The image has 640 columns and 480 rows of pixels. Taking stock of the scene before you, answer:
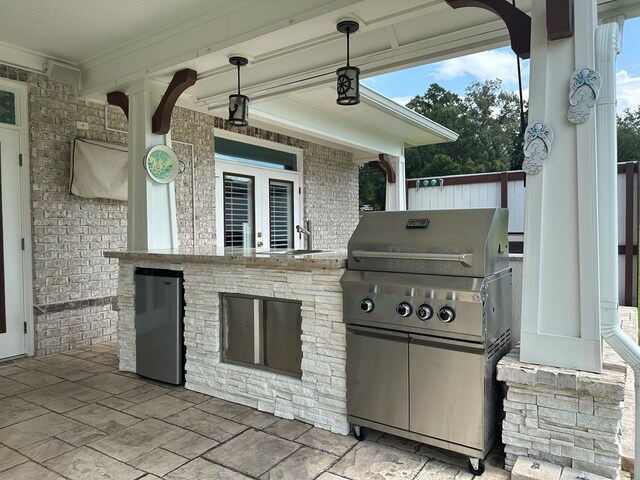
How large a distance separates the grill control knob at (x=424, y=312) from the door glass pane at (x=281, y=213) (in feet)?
16.0

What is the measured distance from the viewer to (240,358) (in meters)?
3.01

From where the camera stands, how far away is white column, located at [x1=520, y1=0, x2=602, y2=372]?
190 cm

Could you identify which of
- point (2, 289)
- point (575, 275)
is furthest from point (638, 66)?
point (2, 289)

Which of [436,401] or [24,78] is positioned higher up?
[24,78]

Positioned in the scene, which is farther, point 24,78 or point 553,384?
point 24,78

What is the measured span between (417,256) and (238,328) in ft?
4.67

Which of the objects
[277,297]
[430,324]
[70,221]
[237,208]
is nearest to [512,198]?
[237,208]

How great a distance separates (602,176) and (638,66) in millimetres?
22255

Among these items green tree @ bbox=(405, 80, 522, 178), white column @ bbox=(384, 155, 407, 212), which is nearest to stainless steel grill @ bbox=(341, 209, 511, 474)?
white column @ bbox=(384, 155, 407, 212)

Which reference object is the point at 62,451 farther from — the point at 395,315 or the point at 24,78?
the point at 24,78

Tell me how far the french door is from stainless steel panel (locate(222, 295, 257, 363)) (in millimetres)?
2523

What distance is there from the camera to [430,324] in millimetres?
2141

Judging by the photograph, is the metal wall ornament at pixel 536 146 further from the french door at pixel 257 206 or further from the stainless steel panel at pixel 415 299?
the french door at pixel 257 206

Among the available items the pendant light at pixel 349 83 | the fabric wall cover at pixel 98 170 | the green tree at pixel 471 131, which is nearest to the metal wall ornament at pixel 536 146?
the pendant light at pixel 349 83
